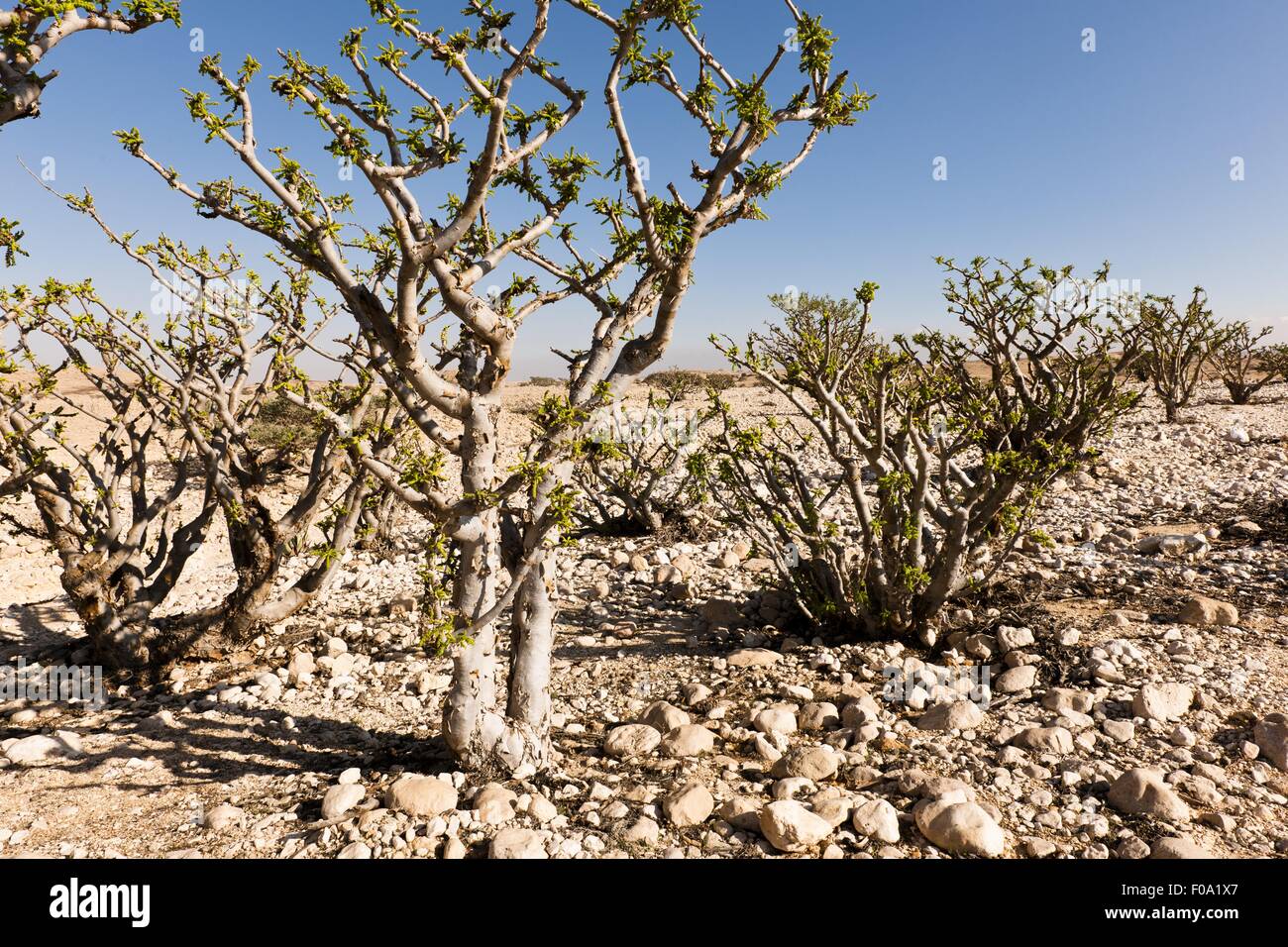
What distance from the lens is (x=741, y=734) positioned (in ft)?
13.8

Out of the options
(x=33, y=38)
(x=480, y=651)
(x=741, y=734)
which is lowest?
(x=741, y=734)

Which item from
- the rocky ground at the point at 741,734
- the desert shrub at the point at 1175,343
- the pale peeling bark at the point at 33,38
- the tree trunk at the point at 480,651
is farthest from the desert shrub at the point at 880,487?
the desert shrub at the point at 1175,343

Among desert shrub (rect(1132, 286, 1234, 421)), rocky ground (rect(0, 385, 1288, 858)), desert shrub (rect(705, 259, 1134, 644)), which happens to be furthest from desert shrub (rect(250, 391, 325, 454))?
desert shrub (rect(1132, 286, 1234, 421))

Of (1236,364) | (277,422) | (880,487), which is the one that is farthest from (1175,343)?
(277,422)

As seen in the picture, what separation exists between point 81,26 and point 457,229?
7.24 feet

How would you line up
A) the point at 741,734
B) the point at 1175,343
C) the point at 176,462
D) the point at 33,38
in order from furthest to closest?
the point at 1175,343 → the point at 176,462 → the point at 741,734 → the point at 33,38

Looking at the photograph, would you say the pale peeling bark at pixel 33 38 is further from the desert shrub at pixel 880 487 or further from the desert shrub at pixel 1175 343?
the desert shrub at pixel 1175 343

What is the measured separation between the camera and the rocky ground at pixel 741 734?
10.4 ft

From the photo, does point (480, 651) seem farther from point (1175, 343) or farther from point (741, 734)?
point (1175, 343)

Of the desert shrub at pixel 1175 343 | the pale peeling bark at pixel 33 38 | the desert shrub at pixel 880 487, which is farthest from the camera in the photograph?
the desert shrub at pixel 1175 343
